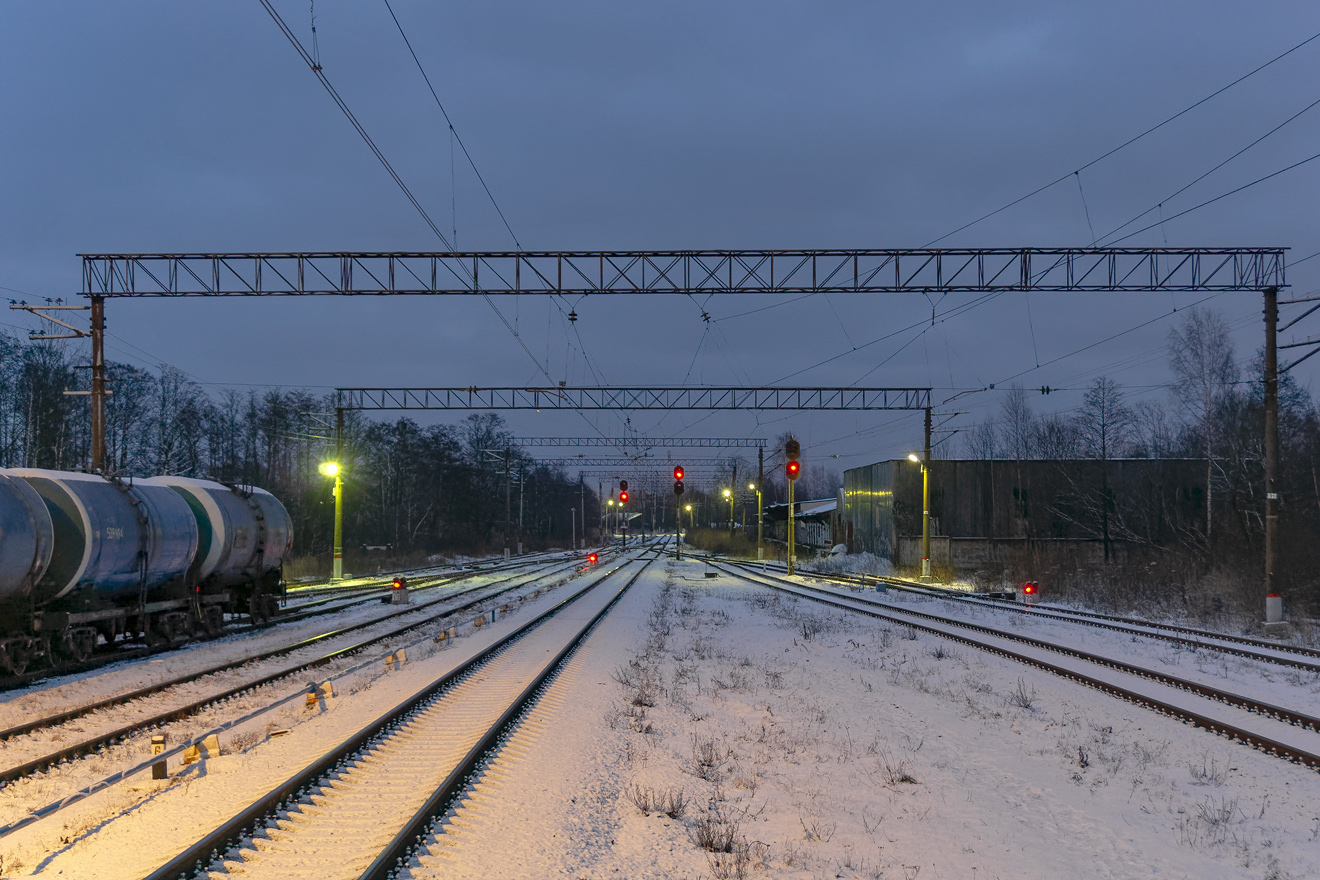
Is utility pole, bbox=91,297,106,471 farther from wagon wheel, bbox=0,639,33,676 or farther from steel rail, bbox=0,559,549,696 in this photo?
wagon wheel, bbox=0,639,33,676

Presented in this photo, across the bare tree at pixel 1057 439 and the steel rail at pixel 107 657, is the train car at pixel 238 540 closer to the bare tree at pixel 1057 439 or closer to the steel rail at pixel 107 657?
the steel rail at pixel 107 657

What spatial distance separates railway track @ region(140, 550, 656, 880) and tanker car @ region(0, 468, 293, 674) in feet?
21.8

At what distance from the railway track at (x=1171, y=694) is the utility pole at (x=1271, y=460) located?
6803 millimetres

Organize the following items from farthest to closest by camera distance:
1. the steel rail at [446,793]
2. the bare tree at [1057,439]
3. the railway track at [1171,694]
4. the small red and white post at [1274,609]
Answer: the bare tree at [1057,439]
the small red and white post at [1274,609]
the railway track at [1171,694]
the steel rail at [446,793]

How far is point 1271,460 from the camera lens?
20.1 metres

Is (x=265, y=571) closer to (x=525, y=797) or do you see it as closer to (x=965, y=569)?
(x=525, y=797)

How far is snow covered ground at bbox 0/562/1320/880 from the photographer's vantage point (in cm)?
595

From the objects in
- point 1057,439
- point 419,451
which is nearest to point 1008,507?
point 1057,439

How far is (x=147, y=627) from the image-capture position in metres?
16.3

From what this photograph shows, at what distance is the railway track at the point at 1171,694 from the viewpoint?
9.11m

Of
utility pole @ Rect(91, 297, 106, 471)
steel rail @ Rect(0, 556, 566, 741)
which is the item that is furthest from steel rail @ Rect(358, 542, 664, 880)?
utility pole @ Rect(91, 297, 106, 471)

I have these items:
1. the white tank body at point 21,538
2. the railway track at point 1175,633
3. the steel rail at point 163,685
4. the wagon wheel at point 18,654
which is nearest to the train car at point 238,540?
the steel rail at point 163,685

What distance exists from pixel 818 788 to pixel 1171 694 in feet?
22.3

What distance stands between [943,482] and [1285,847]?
42294 millimetres
